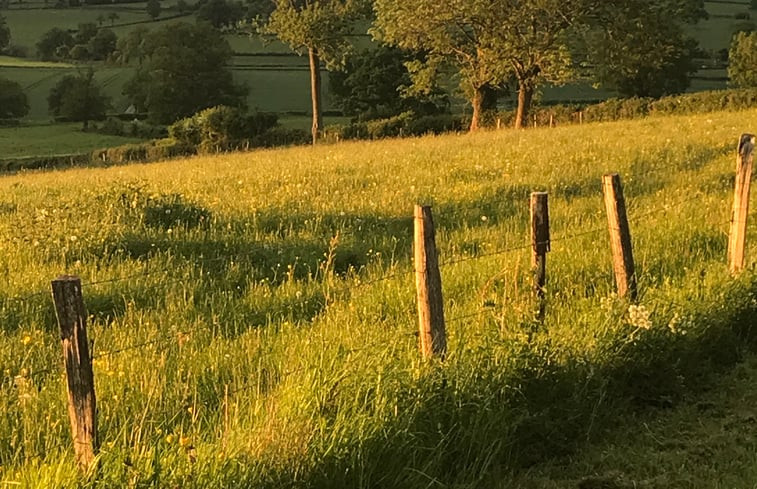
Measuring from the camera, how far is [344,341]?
19.7 feet

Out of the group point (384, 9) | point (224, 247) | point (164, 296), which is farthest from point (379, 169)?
point (384, 9)

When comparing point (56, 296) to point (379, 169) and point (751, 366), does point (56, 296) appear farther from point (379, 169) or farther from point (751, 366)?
point (379, 169)

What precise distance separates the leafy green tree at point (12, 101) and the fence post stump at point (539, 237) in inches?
3547

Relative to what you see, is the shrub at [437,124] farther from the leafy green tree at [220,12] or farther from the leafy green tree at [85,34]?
the leafy green tree at [85,34]

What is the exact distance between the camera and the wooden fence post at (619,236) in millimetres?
6965

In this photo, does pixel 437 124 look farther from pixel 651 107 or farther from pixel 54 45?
pixel 54 45

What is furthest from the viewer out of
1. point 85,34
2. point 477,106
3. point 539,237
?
point 85,34

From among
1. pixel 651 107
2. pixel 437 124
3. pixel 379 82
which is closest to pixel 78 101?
pixel 379 82

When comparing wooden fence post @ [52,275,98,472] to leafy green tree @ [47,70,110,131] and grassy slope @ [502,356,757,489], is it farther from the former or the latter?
leafy green tree @ [47,70,110,131]

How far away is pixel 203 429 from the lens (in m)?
4.83

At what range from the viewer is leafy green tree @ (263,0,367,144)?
44.1 meters

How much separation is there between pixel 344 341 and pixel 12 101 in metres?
91.7

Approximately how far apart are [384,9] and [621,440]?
40052 mm

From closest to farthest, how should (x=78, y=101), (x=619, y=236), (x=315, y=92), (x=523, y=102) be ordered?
Answer: 1. (x=619, y=236)
2. (x=523, y=102)
3. (x=315, y=92)
4. (x=78, y=101)
